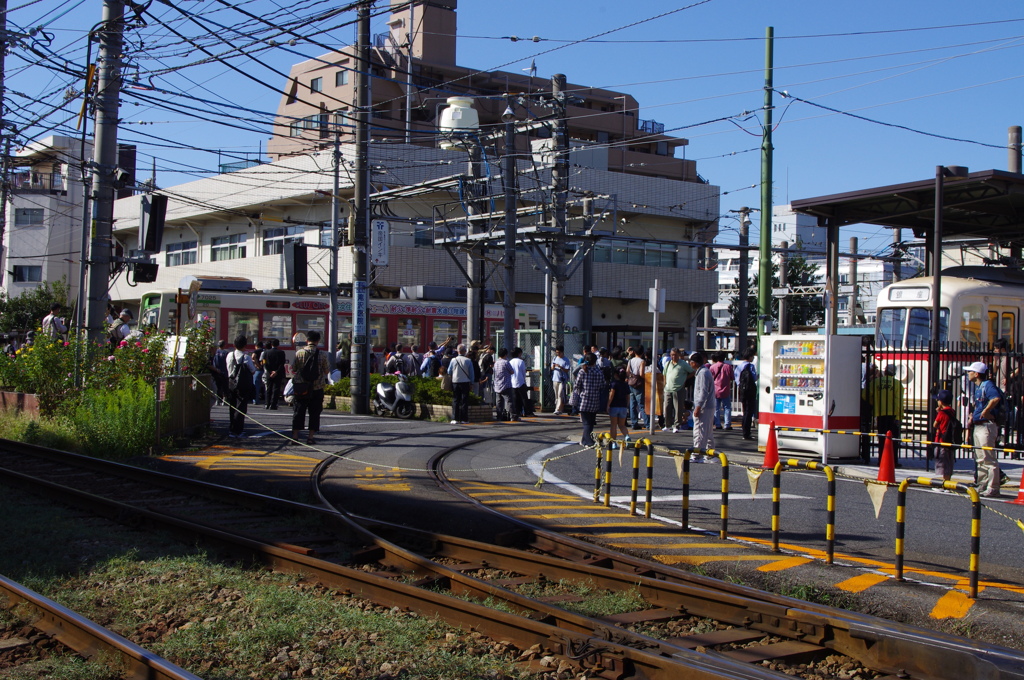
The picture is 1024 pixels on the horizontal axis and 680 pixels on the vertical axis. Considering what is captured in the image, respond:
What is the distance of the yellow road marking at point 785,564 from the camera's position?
26.2ft

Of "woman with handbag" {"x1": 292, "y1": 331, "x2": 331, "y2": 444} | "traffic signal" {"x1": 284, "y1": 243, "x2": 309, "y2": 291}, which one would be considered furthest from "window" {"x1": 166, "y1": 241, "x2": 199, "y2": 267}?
"woman with handbag" {"x1": 292, "y1": 331, "x2": 331, "y2": 444}

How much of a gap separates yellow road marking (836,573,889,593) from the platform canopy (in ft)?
35.2

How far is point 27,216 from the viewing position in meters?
53.2

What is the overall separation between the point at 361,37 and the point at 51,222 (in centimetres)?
3977

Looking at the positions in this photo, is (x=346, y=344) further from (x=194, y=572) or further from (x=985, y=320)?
(x=194, y=572)

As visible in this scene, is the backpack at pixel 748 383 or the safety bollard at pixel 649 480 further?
the backpack at pixel 748 383

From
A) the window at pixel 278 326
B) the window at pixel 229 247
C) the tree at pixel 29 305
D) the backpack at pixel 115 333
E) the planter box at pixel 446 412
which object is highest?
the window at pixel 229 247

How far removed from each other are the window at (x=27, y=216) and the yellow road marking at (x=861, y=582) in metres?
54.8

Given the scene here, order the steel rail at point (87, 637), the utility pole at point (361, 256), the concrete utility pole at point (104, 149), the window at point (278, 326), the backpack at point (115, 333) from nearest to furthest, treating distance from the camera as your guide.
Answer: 1. the steel rail at point (87, 637)
2. the concrete utility pole at point (104, 149)
3. the backpack at point (115, 333)
4. the utility pole at point (361, 256)
5. the window at point (278, 326)

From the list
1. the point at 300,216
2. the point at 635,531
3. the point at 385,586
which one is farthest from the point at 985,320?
the point at 300,216

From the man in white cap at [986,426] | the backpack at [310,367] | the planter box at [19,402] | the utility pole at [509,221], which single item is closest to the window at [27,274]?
the planter box at [19,402]

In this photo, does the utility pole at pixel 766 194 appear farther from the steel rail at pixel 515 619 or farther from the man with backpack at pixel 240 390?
the steel rail at pixel 515 619

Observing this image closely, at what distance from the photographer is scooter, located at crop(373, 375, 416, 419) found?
2186 cm

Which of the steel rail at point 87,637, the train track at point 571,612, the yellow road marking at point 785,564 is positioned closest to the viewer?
the steel rail at point 87,637
